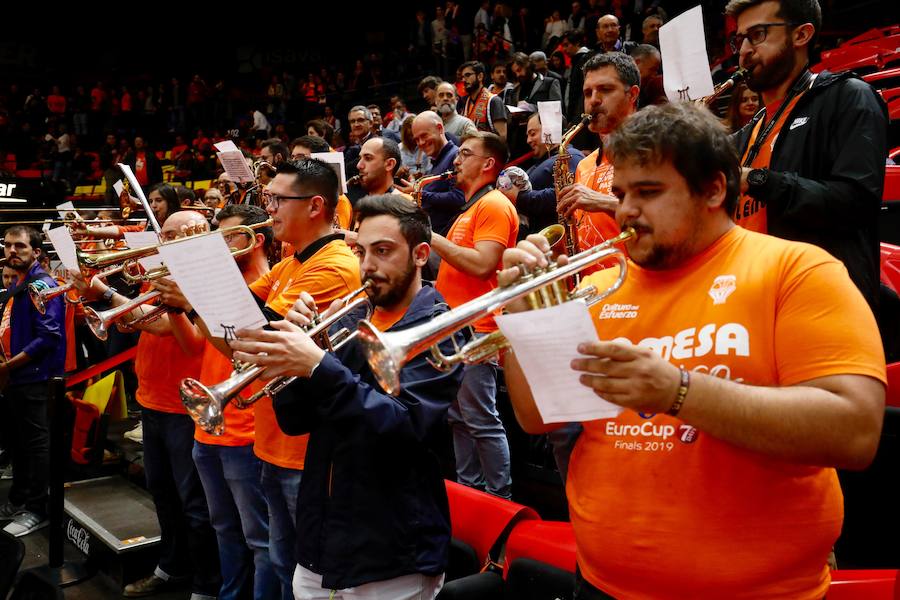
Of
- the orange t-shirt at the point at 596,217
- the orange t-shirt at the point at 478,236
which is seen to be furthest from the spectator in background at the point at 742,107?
the orange t-shirt at the point at 478,236

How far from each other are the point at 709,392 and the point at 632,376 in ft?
0.49

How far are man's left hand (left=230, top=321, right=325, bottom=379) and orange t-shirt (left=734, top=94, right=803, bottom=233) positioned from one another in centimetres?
144

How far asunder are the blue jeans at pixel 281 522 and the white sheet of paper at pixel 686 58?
2.10 m

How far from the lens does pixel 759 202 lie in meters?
2.39

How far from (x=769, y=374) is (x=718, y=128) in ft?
1.79

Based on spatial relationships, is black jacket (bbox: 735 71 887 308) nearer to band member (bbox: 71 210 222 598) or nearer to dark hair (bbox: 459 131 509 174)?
dark hair (bbox: 459 131 509 174)

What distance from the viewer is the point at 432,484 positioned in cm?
237

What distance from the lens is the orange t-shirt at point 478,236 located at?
3.93m

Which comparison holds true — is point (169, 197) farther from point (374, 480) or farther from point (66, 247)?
point (374, 480)

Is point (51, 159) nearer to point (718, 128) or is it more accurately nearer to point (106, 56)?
point (106, 56)

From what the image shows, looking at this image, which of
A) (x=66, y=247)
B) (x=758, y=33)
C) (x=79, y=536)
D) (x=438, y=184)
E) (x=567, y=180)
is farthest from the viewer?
(x=438, y=184)

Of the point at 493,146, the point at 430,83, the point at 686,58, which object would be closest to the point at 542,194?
the point at 493,146

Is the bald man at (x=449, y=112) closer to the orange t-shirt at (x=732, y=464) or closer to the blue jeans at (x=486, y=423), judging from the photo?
the blue jeans at (x=486, y=423)

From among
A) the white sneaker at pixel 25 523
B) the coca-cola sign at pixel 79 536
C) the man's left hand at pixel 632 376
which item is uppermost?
the man's left hand at pixel 632 376
